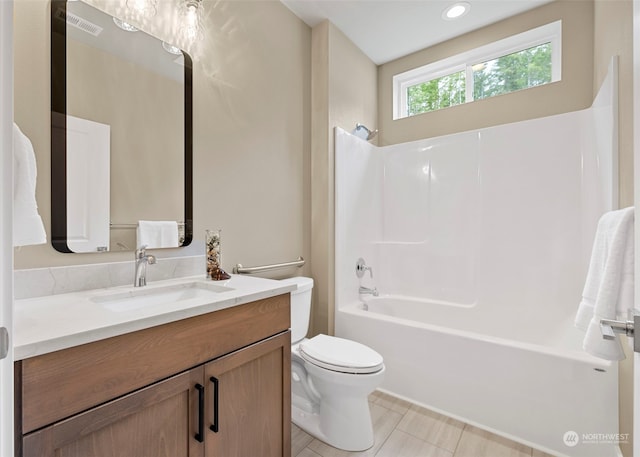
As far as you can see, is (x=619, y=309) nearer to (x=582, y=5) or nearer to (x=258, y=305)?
(x=258, y=305)

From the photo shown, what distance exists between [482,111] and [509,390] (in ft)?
6.84

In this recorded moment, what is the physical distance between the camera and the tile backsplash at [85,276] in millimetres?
1027

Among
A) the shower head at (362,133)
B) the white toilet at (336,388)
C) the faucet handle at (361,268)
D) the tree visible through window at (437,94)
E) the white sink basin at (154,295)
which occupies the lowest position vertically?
the white toilet at (336,388)

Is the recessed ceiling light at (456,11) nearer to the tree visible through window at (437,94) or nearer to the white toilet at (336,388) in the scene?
the tree visible through window at (437,94)

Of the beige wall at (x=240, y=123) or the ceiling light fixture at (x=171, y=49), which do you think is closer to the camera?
the beige wall at (x=240, y=123)

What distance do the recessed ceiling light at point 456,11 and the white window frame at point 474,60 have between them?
0.36m

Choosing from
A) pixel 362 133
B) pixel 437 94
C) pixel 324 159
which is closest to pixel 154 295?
pixel 324 159

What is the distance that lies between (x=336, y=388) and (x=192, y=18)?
6.65ft

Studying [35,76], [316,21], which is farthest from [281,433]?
[316,21]

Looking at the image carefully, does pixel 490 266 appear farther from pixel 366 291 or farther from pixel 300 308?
pixel 300 308

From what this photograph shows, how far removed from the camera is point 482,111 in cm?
252

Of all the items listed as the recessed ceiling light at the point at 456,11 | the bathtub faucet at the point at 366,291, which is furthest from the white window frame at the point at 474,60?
the bathtub faucet at the point at 366,291

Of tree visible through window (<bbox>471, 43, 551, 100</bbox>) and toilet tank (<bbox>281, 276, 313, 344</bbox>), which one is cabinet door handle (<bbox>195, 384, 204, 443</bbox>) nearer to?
toilet tank (<bbox>281, 276, 313, 344</bbox>)

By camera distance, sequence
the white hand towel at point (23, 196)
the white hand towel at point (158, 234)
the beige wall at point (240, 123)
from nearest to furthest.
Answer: the white hand towel at point (23, 196), the beige wall at point (240, 123), the white hand towel at point (158, 234)
